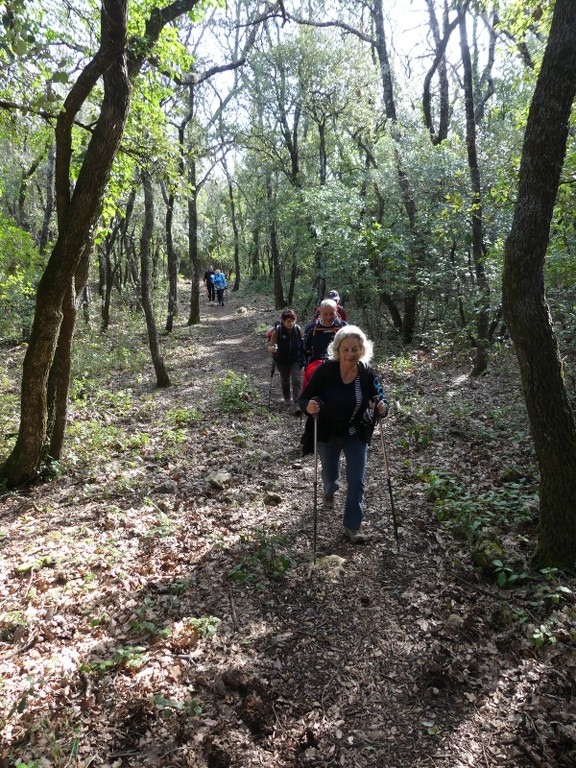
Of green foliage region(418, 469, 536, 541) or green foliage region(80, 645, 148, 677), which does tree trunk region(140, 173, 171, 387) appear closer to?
green foliage region(418, 469, 536, 541)

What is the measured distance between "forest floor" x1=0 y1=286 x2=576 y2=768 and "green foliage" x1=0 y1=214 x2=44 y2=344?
7123mm

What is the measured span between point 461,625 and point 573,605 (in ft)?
2.98

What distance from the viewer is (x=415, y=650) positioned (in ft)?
12.7

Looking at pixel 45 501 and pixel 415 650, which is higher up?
pixel 45 501

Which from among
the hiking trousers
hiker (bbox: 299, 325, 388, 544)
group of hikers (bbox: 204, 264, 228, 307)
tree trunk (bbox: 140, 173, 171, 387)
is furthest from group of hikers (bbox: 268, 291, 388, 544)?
group of hikers (bbox: 204, 264, 228, 307)

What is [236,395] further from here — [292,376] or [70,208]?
[70,208]

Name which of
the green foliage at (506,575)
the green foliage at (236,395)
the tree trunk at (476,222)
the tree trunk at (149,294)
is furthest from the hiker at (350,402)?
the tree trunk at (149,294)

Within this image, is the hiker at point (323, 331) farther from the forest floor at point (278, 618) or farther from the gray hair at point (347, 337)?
the gray hair at point (347, 337)

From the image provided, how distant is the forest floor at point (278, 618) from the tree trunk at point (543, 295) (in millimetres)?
657

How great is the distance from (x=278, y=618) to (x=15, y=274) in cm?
1440

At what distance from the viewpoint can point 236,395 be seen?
11352mm

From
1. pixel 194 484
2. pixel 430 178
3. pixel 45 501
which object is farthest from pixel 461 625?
pixel 430 178

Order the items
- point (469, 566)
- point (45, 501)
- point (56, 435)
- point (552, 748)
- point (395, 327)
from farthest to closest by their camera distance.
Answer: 1. point (395, 327)
2. point (56, 435)
3. point (45, 501)
4. point (469, 566)
5. point (552, 748)

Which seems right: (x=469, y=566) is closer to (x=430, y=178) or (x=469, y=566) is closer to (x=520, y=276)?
(x=520, y=276)
